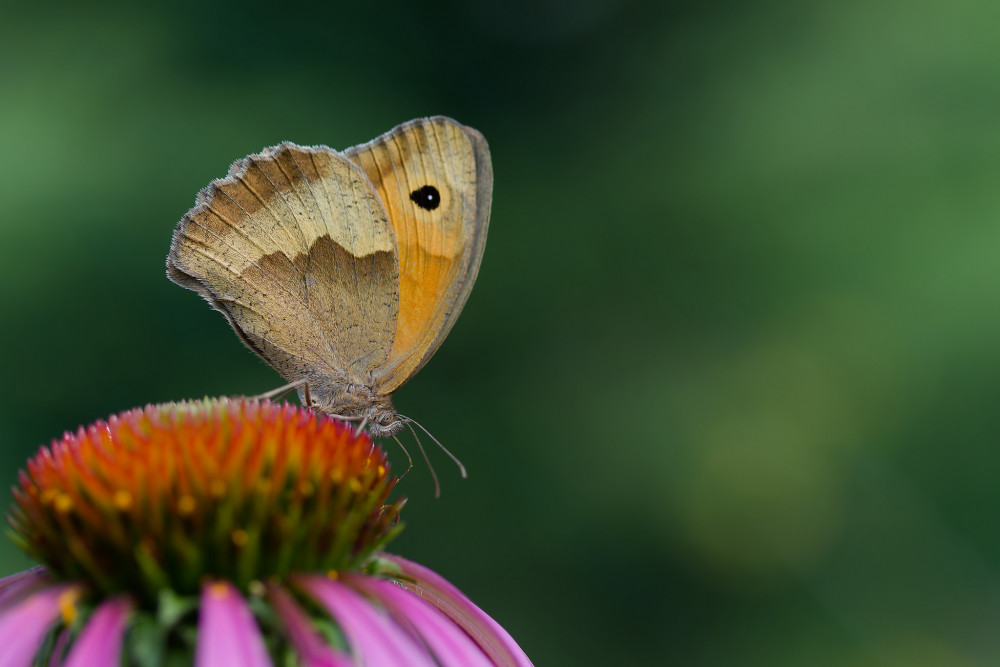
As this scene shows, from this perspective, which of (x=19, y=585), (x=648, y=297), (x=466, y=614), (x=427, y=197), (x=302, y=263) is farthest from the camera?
(x=648, y=297)

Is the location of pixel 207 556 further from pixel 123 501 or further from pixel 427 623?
pixel 427 623

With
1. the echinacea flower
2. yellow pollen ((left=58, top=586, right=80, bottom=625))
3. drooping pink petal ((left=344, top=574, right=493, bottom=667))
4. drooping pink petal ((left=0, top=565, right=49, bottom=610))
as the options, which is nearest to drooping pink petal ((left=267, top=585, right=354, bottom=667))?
the echinacea flower

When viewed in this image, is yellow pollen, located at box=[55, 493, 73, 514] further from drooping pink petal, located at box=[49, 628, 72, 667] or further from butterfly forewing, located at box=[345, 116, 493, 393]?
butterfly forewing, located at box=[345, 116, 493, 393]

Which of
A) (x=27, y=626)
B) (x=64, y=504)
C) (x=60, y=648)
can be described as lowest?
(x=60, y=648)

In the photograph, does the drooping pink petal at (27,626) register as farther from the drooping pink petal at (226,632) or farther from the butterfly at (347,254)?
the butterfly at (347,254)

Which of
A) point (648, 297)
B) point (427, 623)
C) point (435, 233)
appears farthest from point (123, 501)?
point (648, 297)

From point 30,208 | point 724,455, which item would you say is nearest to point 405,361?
point 30,208
